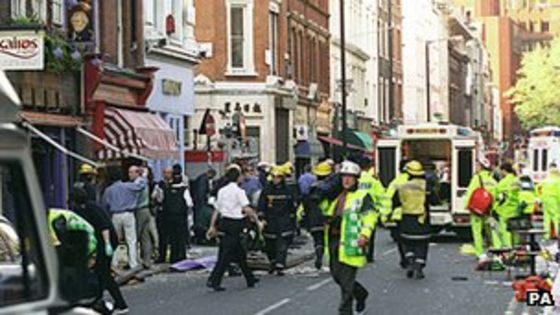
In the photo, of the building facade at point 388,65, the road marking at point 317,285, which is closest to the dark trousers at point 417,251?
the road marking at point 317,285

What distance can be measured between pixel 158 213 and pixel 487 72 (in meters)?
121

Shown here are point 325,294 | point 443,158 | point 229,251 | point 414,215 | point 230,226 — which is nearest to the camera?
point 325,294

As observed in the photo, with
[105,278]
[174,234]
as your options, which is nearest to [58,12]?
[174,234]

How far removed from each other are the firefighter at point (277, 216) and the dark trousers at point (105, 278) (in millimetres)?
6796

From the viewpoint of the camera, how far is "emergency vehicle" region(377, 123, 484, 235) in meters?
30.1

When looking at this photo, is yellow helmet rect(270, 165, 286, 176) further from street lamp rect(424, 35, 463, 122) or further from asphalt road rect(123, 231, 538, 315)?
street lamp rect(424, 35, 463, 122)

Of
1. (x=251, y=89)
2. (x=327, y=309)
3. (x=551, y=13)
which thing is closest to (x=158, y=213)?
(x=327, y=309)

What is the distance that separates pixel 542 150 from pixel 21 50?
1202 inches

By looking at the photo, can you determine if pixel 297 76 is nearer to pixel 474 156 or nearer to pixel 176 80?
pixel 176 80

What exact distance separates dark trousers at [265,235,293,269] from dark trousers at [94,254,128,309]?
675cm

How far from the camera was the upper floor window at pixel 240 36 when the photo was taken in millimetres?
43312

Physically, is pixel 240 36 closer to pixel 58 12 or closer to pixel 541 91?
pixel 58 12

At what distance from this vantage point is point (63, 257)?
5.68 metres

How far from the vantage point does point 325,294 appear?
17469mm
